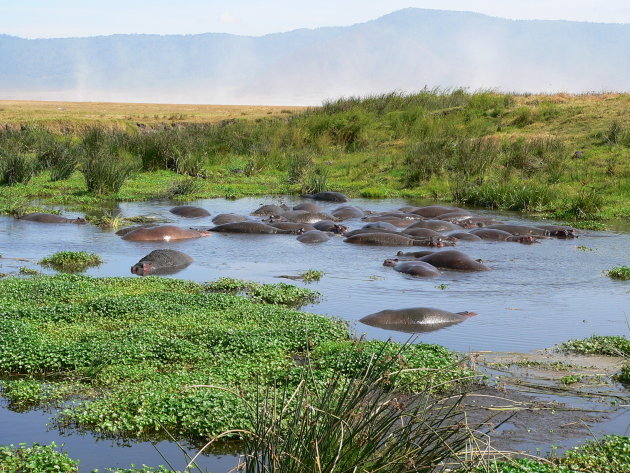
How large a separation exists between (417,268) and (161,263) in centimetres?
388

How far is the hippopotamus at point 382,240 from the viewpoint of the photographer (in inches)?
581

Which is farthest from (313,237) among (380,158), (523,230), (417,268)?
(380,158)

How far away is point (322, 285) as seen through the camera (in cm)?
1141

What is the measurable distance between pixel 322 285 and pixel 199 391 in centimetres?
528

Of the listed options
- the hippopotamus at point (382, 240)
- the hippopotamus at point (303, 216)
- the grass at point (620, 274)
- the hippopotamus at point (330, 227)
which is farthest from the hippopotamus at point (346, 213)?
the grass at point (620, 274)

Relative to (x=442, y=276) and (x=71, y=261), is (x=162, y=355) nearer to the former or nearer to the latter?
(x=71, y=261)

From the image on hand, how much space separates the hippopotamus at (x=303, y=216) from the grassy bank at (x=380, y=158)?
478cm

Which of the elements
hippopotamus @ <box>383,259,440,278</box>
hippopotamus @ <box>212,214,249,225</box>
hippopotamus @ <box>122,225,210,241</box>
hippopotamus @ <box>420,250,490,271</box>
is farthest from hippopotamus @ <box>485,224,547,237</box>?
hippopotamus @ <box>122,225,210,241</box>

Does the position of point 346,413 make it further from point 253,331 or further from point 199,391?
point 253,331

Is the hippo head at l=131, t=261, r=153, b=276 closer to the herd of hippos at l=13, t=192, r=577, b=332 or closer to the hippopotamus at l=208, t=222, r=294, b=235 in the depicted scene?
the herd of hippos at l=13, t=192, r=577, b=332

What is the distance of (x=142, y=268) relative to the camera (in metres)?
11.9

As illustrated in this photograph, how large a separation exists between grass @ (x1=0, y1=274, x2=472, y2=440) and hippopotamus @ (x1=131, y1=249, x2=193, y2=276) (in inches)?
61.8

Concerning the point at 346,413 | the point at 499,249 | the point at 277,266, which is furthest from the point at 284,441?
A: the point at 499,249

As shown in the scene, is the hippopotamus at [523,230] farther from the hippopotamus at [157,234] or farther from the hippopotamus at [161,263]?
the hippopotamus at [161,263]
